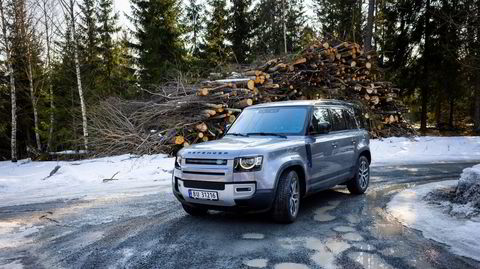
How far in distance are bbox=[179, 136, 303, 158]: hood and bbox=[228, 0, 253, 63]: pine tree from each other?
24.6 m

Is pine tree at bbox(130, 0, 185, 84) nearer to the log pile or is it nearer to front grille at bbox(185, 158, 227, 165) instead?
the log pile

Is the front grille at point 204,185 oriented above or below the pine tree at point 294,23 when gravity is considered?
below

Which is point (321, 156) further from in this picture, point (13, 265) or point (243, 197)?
point (13, 265)

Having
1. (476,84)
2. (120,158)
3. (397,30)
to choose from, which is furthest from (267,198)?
(397,30)

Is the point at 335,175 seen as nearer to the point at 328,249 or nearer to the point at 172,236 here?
the point at 328,249

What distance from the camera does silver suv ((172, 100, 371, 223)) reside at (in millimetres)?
5148

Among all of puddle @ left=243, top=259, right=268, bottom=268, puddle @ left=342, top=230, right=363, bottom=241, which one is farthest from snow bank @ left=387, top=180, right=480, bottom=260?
puddle @ left=243, top=259, right=268, bottom=268

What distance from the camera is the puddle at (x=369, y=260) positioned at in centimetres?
408

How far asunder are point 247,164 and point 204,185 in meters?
0.72

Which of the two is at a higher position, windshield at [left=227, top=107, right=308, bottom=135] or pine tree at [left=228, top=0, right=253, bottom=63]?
pine tree at [left=228, top=0, right=253, bottom=63]

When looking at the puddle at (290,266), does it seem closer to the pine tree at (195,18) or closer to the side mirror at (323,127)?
the side mirror at (323,127)

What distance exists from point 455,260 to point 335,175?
2.74 meters

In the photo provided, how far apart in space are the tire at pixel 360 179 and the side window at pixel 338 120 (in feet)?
2.99

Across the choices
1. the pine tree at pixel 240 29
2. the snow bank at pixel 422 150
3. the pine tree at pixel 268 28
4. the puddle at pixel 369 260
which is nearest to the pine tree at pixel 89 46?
the pine tree at pixel 240 29
